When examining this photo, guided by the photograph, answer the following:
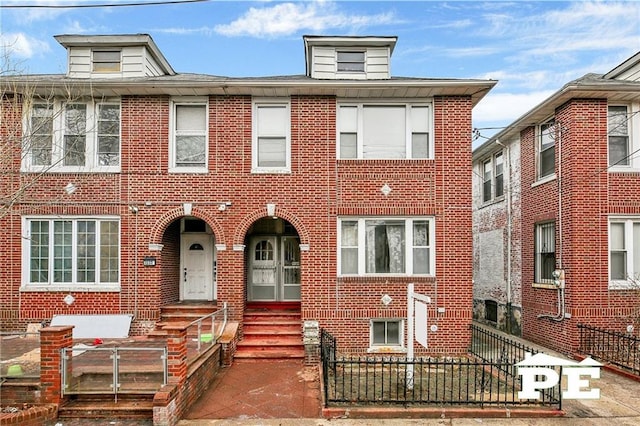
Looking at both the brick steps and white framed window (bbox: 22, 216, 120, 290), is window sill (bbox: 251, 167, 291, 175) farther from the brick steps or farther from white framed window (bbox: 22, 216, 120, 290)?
the brick steps

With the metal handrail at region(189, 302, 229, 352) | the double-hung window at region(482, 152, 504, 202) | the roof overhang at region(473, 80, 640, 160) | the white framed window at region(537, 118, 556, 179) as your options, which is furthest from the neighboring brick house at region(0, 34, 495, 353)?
the double-hung window at region(482, 152, 504, 202)

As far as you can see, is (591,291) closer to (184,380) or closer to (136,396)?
(184,380)

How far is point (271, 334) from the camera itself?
10641 mm

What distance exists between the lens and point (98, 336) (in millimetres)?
10508

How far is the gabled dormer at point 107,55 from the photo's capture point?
1184cm

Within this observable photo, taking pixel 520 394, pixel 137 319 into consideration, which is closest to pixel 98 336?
pixel 137 319

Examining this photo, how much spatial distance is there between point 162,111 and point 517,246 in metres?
11.2

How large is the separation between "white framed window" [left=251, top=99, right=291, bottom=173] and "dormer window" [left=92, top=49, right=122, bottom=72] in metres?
4.38

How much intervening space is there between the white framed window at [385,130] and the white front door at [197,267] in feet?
15.3

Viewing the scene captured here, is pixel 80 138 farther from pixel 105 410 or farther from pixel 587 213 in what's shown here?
pixel 587 213

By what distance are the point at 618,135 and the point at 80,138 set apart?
13.5 m

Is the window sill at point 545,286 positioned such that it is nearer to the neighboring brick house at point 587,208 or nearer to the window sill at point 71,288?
the neighboring brick house at point 587,208

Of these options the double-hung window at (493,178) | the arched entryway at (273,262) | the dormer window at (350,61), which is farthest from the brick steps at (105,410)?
the double-hung window at (493,178)

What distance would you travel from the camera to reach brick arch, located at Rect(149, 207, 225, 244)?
1081 centimetres
